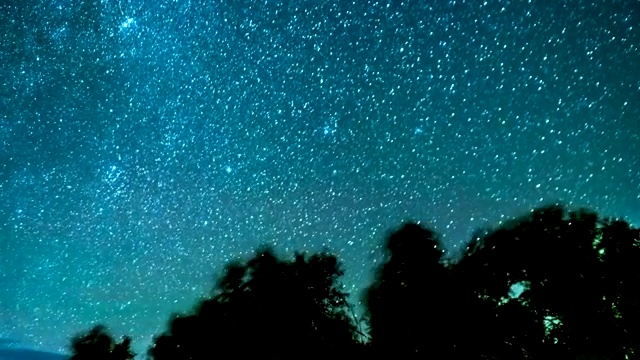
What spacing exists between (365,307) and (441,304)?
111 inches

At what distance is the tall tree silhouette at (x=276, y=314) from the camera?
16.1m

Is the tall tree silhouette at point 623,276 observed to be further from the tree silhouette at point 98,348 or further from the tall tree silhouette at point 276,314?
the tree silhouette at point 98,348

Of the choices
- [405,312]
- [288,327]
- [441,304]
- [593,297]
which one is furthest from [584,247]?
[288,327]

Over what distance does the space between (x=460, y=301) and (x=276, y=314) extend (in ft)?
20.9

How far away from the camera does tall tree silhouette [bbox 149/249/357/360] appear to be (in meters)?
16.1

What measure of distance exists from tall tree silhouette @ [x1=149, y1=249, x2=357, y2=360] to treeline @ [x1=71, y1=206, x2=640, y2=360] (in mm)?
38

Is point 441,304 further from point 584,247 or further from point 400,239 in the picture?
point 584,247

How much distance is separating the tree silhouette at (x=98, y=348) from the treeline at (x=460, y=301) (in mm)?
7628

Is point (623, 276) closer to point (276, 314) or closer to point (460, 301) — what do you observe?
point (460, 301)

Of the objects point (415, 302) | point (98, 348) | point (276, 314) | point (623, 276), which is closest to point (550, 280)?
point (623, 276)

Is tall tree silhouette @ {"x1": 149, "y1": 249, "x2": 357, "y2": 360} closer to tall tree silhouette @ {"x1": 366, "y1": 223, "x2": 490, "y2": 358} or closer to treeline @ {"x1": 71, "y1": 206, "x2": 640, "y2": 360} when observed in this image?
treeline @ {"x1": 71, "y1": 206, "x2": 640, "y2": 360}

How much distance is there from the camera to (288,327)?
16.1 metres

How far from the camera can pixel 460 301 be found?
1520 centimetres

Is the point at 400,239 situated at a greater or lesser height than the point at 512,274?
greater
